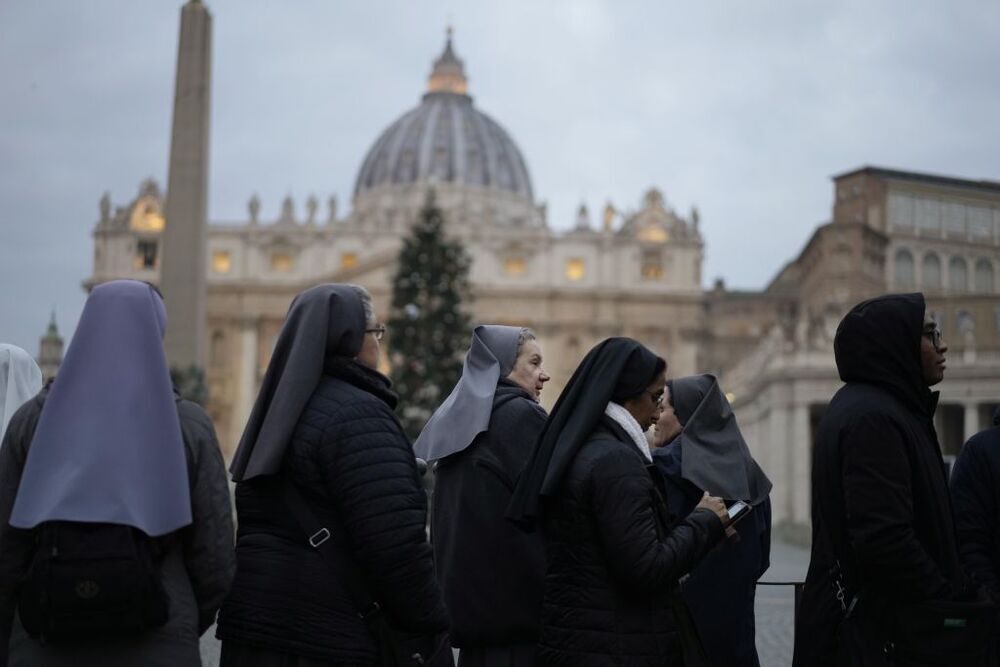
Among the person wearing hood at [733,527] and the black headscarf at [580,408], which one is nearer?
the black headscarf at [580,408]

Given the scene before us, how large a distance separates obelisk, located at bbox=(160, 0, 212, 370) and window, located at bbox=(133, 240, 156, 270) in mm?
58773

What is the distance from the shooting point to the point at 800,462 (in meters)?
35.3

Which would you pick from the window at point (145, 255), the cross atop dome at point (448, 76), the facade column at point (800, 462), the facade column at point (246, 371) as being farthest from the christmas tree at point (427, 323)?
the cross atop dome at point (448, 76)

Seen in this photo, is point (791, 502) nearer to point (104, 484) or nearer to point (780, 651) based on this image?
point (780, 651)

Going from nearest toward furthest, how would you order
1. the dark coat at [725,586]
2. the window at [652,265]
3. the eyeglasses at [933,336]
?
the eyeglasses at [933,336] < the dark coat at [725,586] < the window at [652,265]

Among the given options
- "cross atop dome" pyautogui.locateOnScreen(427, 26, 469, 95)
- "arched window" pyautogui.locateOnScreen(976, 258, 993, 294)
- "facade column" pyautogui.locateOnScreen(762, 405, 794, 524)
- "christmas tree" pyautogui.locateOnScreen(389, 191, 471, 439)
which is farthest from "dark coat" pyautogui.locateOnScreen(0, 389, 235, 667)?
"cross atop dome" pyautogui.locateOnScreen(427, 26, 469, 95)

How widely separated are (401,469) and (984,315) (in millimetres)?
41116

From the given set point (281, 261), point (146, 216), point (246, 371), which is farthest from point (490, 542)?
point (146, 216)

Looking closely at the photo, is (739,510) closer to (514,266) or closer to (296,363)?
(296,363)

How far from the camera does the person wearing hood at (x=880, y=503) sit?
4.79m

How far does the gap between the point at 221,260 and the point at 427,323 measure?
118ft

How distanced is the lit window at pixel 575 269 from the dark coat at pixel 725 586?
72754mm

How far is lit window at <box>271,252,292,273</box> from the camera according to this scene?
260 feet

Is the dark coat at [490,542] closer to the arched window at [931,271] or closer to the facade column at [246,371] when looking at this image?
the arched window at [931,271]
